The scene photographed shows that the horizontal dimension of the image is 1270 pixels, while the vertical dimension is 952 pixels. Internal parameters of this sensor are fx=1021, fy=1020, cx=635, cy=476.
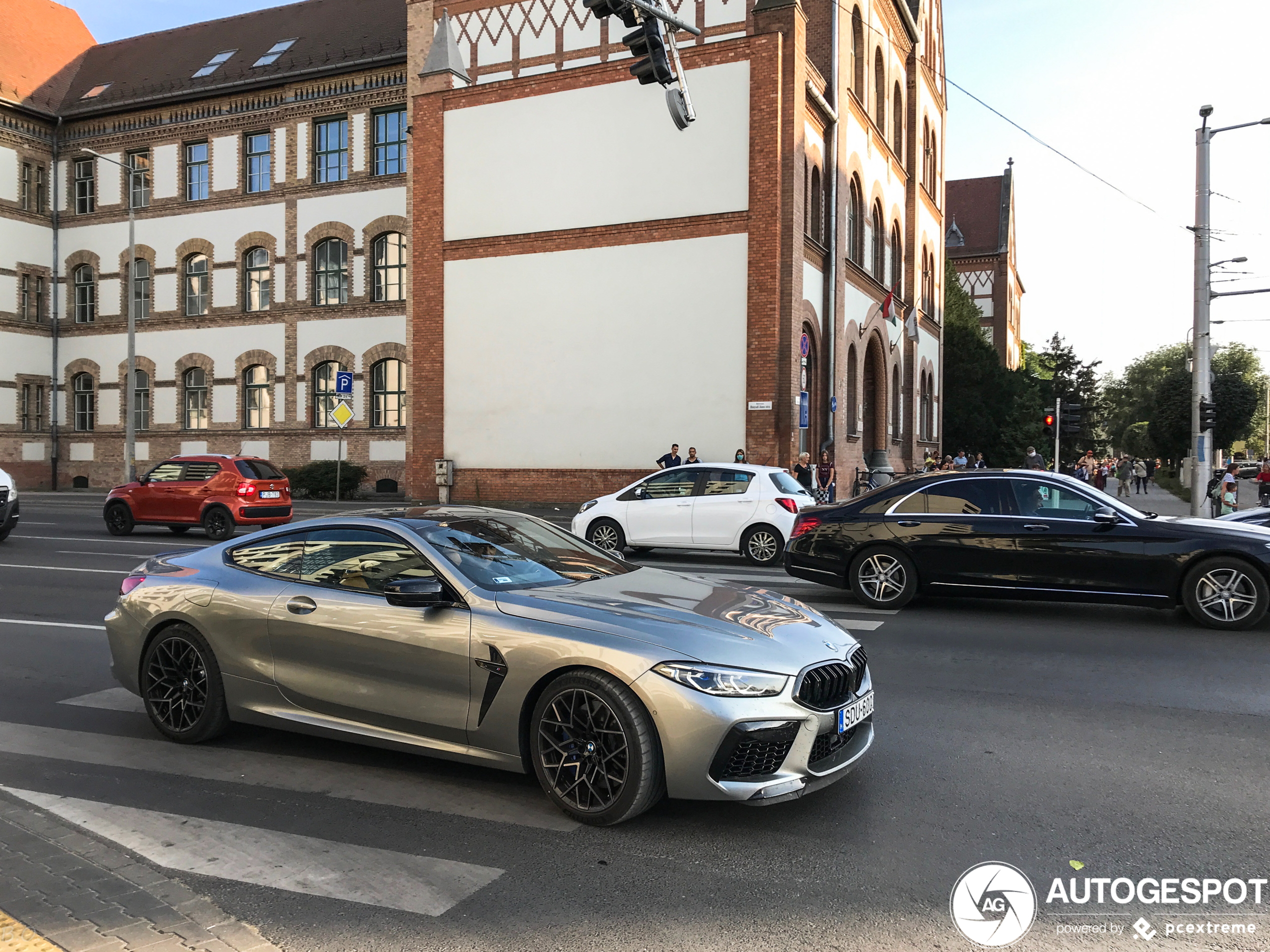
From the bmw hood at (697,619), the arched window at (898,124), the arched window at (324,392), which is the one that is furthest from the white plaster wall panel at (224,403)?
the bmw hood at (697,619)

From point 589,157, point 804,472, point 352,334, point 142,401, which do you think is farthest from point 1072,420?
point 142,401

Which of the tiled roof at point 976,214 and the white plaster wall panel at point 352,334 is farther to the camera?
the tiled roof at point 976,214

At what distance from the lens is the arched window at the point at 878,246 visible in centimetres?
3244

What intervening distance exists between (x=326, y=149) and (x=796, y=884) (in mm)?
34254

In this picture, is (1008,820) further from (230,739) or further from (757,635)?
(230,739)

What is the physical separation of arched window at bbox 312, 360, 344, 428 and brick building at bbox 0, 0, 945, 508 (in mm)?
106

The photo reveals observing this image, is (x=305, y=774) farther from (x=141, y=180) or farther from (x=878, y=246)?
(x=141, y=180)

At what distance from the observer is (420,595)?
4773 millimetres

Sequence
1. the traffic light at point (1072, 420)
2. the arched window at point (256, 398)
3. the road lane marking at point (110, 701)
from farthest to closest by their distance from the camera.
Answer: the arched window at point (256, 398) < the traffic light at point (1072, 420) < the road lane marking at point (110, 701)

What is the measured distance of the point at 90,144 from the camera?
37719mm

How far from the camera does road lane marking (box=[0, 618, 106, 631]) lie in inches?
367

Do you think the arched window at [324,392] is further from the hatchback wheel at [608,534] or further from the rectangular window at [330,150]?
the hatchback wheel at [608,534]

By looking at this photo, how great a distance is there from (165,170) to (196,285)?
424 centimetres

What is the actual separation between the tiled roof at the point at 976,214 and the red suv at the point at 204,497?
6330 centimetres
